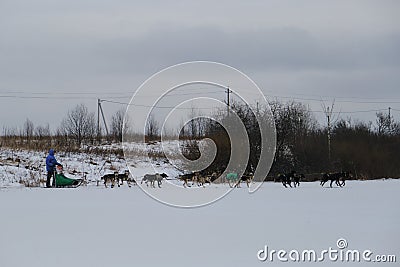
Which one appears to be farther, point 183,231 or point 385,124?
point 385,124

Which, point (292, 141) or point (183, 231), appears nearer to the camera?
point (183, 231)

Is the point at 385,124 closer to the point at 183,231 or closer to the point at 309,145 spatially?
the point at 309,145

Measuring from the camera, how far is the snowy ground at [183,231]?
287 inches

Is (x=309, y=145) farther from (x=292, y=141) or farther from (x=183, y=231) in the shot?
(x=183, y=231)

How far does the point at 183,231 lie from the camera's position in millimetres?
9094

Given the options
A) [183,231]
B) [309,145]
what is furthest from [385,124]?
[183,231]

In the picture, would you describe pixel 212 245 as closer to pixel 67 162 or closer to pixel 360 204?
pixel 360 204

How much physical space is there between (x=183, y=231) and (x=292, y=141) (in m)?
22.5

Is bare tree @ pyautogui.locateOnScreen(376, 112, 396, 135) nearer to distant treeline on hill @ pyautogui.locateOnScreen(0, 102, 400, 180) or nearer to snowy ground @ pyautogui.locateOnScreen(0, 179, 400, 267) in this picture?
distant treeline on hill @ pyautogui.locateOnScreen(0, 102, 400, 180)

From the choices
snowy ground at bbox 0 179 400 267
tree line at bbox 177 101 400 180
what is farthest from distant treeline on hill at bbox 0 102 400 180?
snowy ground at bbox 0 179 400 267

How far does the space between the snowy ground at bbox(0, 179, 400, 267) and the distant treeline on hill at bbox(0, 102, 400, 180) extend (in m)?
13.9

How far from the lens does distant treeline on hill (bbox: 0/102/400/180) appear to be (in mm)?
27797

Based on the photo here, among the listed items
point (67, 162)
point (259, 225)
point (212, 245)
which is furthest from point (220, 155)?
point (212, 245)

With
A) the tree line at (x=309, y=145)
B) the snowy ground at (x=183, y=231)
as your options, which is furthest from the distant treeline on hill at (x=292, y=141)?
the snowy ground at (x=183, y=231)
